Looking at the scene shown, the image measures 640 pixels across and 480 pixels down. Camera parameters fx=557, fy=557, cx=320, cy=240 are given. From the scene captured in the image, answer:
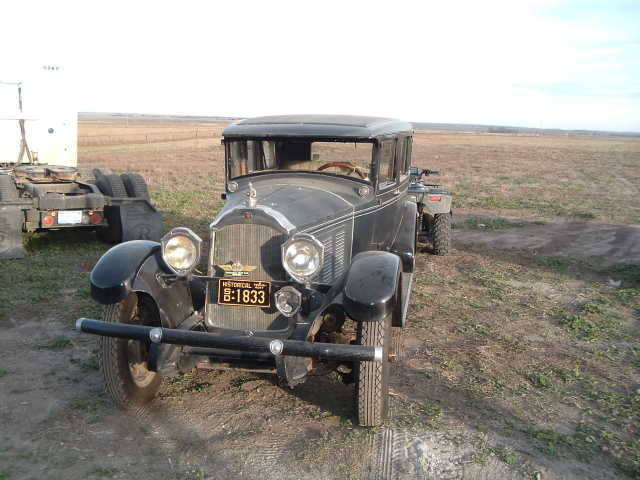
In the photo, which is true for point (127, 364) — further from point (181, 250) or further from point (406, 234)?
point (406, 234)

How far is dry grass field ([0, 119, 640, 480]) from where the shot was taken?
3.50 m

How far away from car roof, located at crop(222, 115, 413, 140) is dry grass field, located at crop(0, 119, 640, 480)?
6.83 feet

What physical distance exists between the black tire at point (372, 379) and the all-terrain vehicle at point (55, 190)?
5.60 m

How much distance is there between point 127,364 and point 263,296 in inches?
44.3

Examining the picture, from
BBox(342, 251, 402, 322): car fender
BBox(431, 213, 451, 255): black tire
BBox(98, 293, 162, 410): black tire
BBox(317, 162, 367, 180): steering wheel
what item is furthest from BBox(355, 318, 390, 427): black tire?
BBox(431, 213, 451, 255): black tire

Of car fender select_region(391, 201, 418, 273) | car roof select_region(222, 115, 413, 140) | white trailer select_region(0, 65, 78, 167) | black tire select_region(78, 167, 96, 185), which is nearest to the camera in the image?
car roof select_region(222, 115, 413, 140)

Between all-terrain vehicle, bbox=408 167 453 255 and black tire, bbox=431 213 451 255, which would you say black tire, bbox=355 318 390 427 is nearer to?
all-terrain vehicle, bbox=408 167 453 255

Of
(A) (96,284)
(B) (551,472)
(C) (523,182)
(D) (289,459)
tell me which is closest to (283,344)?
(D) (289,459)

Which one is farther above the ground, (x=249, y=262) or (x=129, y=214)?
(x=249, y=262)

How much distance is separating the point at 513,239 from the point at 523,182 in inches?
403

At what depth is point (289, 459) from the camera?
354 centimetres

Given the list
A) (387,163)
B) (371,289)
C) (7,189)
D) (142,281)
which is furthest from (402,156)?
(7,189)

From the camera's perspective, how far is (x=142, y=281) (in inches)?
160

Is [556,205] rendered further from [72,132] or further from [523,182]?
[72,132]
